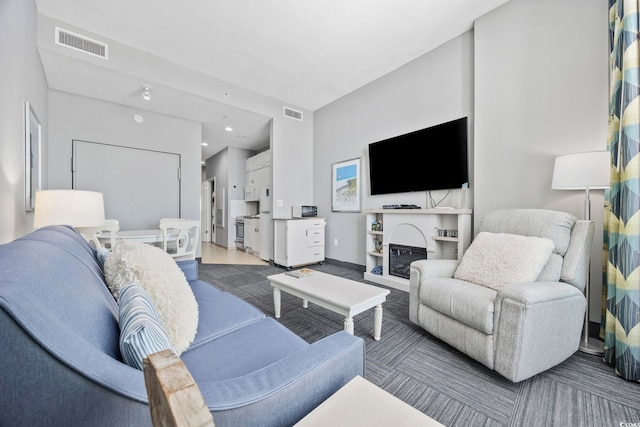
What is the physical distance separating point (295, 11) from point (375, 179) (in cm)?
222

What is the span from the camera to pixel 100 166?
364 cm

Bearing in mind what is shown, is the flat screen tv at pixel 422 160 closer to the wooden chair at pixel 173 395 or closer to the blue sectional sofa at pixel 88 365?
the blue sectional sofa at pixel 88 365

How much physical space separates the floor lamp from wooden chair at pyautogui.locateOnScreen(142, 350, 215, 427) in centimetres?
245

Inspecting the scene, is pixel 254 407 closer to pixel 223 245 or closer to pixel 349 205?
pixel 349 205

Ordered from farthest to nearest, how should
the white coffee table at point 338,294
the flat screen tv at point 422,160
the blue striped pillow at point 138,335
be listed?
1. the flat screen tv at point 422,160
2. the white coffee table at point 338,294
3. the blue striped pillow at point 138,335

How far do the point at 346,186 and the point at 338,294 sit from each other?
266 cm

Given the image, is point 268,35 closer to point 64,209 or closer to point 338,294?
point 64,209

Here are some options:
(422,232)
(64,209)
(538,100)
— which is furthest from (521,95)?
(64,209)

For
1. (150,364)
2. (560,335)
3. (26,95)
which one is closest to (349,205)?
(560,335)

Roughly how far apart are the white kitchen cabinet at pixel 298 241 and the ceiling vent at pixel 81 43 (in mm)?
3008

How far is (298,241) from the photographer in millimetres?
Result: 4238

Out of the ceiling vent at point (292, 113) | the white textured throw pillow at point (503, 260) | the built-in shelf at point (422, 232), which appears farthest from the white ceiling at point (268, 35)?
the white textured throw pillow at point (503, 260)

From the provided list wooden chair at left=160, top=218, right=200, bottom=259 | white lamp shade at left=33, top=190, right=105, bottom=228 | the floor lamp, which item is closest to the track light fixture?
wooden chair at left=160, top=218, right=200, bottom=259

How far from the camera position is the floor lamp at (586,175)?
1.70 metres
